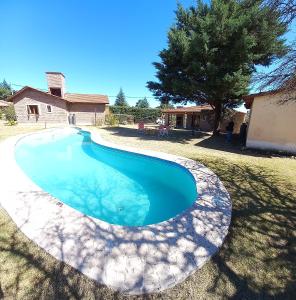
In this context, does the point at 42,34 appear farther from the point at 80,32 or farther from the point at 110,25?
the point at 110,25

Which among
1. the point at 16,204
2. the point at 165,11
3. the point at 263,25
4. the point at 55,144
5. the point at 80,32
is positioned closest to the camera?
A: the point at 16,204

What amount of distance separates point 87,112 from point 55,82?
5875 mm

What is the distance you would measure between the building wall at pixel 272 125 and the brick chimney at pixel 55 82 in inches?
976

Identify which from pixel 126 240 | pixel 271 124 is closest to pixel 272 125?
pixel 271 124

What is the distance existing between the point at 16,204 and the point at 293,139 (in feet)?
44.1

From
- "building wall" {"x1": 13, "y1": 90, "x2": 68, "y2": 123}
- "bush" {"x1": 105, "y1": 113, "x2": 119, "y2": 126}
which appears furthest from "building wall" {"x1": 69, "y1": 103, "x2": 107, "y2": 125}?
"building wall" {"x1": 13, "y1": 90, "x2": 68, "y2": 123}

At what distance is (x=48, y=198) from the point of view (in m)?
4.84

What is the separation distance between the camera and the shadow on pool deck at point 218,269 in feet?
8.21

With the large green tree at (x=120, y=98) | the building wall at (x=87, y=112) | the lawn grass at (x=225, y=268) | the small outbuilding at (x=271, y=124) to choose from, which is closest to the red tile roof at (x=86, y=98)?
the building wall at (x=87, y=112)

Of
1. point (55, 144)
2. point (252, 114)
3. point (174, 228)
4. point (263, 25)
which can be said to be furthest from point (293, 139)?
point (55, 144)

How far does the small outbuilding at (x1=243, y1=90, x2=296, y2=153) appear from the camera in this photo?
34.8 feet

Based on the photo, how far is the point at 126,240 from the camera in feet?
11.1

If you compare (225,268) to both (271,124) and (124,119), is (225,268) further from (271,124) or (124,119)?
(124,119)

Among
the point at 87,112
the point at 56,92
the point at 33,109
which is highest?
the point at 56,92
